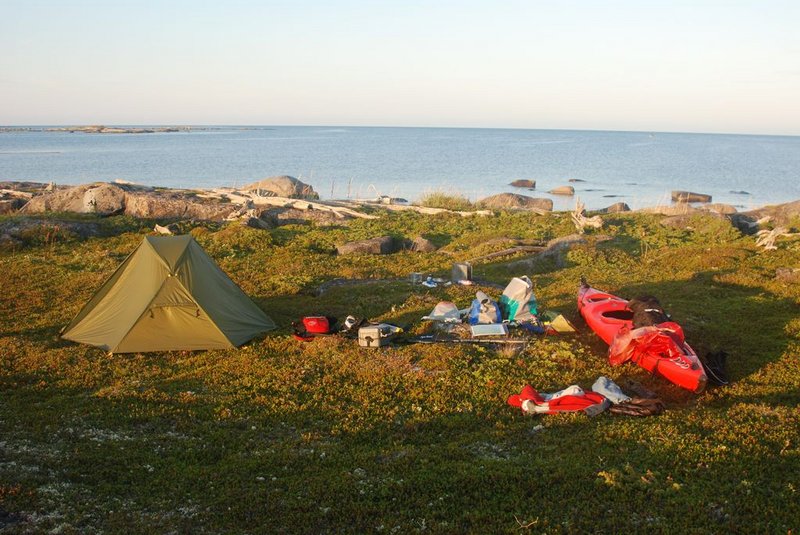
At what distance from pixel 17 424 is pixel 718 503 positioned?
10.8 m

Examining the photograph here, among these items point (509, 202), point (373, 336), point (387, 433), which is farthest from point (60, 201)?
point (387, 433)

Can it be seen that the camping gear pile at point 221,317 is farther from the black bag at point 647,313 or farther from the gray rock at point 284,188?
the gray rock at point 284,188

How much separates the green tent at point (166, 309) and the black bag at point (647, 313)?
8.74 meters

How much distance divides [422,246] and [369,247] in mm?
2549

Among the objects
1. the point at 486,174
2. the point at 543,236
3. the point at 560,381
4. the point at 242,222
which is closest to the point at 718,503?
the point at 560,381

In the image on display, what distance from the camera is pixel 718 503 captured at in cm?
787

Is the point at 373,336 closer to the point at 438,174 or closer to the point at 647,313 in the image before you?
the point at 647,313

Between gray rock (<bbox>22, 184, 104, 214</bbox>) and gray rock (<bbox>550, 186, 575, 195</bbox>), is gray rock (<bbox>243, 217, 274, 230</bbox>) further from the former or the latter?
gray rock (<bbox>550, 186, 575, 195</bbox>)

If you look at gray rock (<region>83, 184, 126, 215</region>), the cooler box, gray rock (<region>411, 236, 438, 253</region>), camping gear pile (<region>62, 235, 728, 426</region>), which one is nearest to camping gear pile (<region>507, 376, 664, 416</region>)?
camping gear pile (<region>62, 235, 728, 426</region>)

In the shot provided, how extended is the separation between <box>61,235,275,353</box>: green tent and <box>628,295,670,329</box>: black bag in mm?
8739

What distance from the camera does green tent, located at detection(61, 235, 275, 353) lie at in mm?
14641

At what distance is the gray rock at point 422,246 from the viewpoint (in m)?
27.2

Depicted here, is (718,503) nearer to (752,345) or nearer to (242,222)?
(752,345)

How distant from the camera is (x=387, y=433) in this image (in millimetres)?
10359
